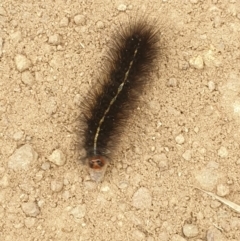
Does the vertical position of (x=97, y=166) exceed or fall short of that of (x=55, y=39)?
it falls short

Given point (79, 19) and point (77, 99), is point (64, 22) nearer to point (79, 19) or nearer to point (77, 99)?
point (79, 19)

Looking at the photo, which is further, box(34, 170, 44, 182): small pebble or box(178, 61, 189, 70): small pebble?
box(178, 61, 189, 70): small pebble

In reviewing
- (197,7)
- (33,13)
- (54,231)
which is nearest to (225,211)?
(54,231)

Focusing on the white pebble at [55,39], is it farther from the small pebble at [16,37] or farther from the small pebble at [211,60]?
the small pebble at [211,60]

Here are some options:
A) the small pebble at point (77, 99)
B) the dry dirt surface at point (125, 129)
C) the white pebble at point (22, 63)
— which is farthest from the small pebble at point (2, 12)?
the small pebble at point (77, 99)

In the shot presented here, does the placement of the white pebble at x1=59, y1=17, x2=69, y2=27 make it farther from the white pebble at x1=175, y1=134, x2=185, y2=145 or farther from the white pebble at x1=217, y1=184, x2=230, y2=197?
the white pebble at x1=217, y1=184, x2=230, y2=197

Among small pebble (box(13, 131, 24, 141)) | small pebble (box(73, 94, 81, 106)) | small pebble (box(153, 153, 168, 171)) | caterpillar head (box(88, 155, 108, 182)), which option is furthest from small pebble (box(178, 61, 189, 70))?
small pebble (box(13, 131, 24, 141))

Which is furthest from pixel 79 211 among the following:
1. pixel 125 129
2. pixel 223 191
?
pixel 223 191

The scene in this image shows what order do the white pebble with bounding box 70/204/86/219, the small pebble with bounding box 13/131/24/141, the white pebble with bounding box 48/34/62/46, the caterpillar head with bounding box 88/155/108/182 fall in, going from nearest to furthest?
the caterpillar head with bounding box 88/155/108/182
the white pebble with bounding box 70/204/86/219
the small pebble with bounding box 13/131/24/141
the white pebble with bounding box 48/34/62/46
